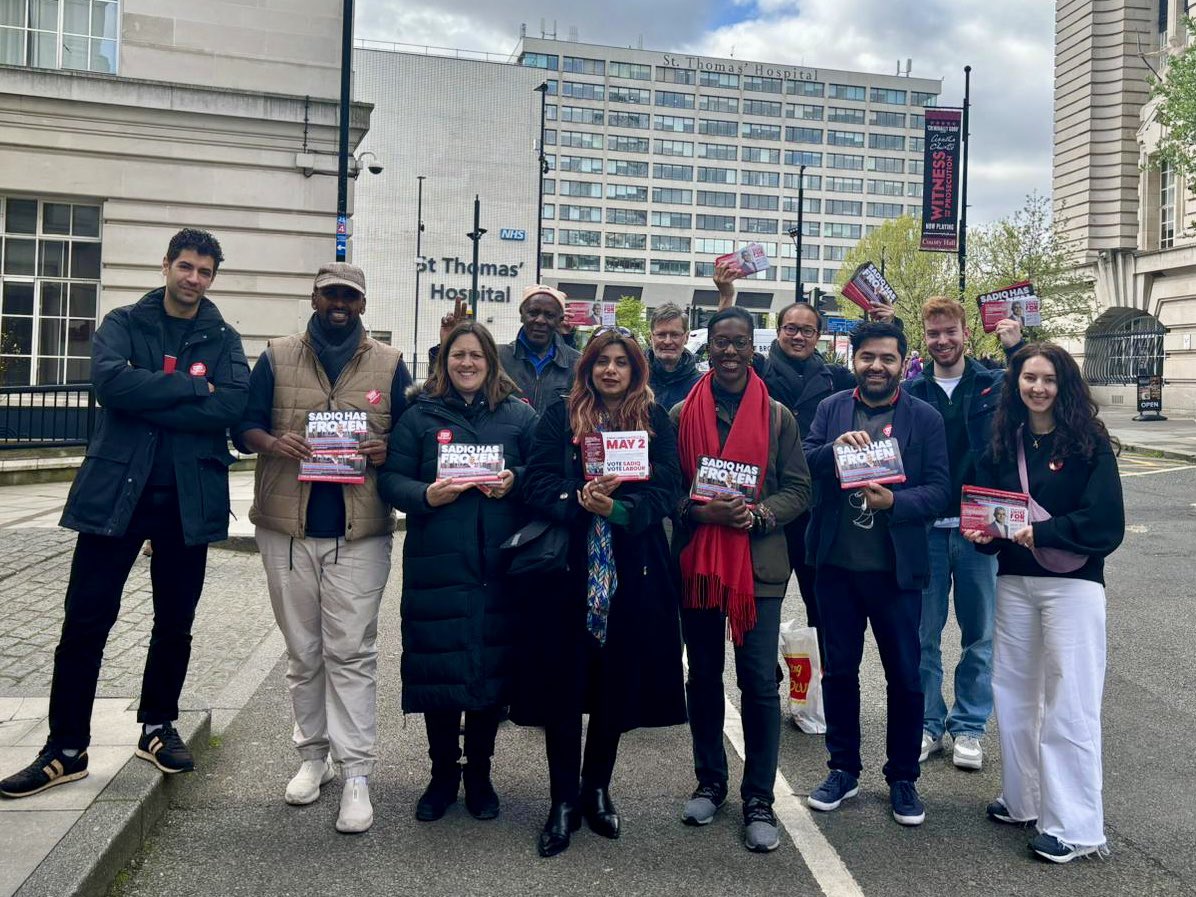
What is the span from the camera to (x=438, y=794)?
4680mm

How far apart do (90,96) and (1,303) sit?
12.6 feet

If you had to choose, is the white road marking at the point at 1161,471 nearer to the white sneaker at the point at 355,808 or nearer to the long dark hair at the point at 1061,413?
the long dark hair at the point at 1061,413

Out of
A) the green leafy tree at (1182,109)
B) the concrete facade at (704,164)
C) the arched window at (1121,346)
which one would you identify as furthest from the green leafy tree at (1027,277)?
the concrete facade at (704,164)

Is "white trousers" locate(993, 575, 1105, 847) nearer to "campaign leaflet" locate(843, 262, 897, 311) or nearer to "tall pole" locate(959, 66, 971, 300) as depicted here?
"campaign leaflet" locate(843, 262, 897, 311)

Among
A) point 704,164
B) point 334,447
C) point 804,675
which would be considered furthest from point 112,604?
point 704,164

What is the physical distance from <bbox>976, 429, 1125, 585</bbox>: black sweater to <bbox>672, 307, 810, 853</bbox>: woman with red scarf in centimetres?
89

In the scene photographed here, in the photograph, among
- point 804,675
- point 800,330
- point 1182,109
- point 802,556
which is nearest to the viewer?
point 804,675

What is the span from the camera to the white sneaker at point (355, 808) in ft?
14.7

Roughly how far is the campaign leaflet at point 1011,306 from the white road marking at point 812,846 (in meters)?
3.31

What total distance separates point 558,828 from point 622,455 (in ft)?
4.99

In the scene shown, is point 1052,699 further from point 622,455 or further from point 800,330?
point 800,330

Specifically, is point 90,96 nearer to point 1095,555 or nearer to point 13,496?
point 13,496

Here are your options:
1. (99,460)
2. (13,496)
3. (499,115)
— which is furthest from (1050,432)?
(499,115)

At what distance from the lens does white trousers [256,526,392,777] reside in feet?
15.5
